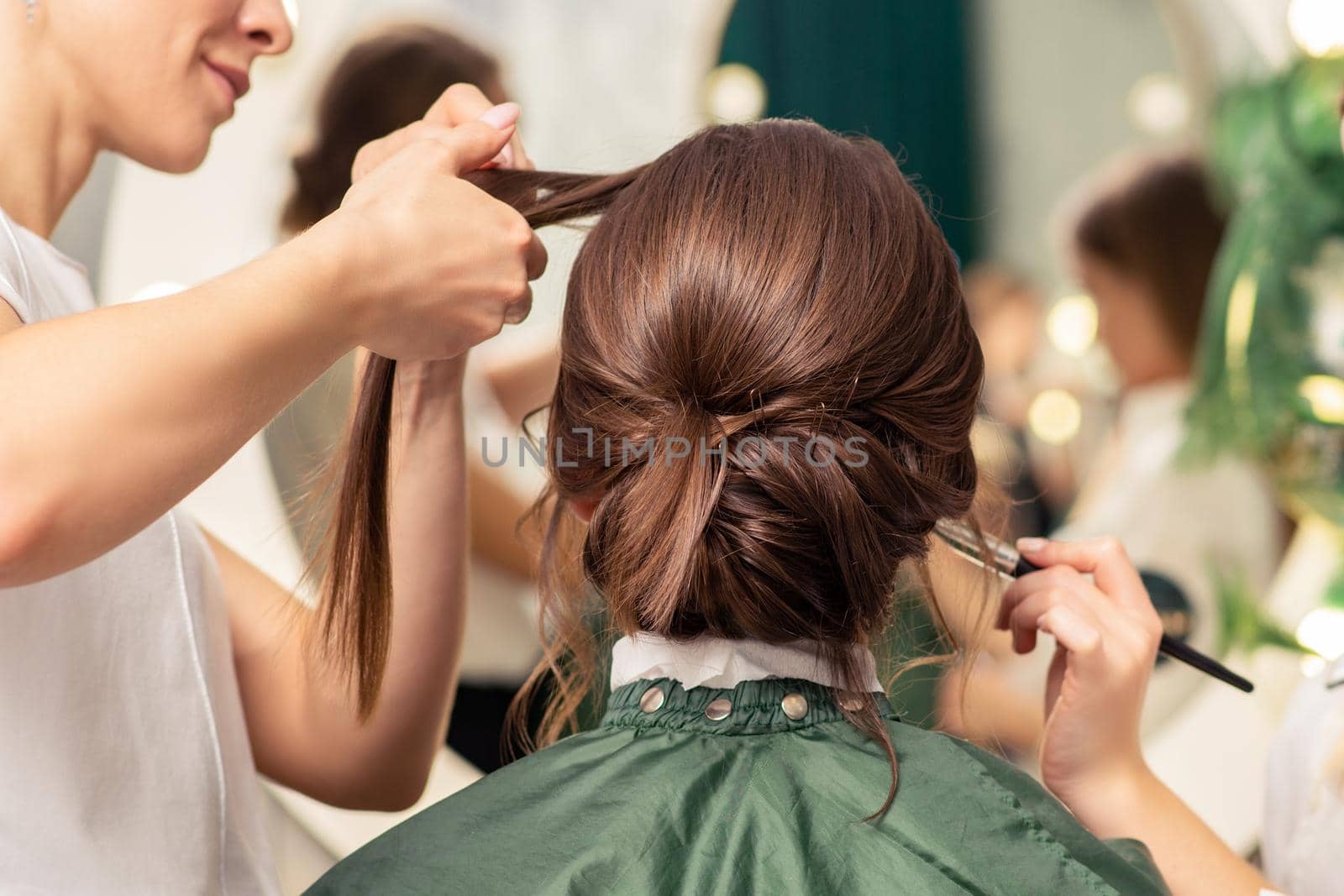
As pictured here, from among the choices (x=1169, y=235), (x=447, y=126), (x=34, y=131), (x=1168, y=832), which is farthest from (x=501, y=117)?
(x=1169, y=235)

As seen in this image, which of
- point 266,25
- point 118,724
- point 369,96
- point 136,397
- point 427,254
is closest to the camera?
point 136,397

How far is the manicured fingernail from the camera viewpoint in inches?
26.5

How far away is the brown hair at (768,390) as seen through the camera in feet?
1.96

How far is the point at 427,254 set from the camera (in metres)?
0.54

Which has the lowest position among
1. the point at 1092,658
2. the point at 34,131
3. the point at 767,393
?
the point at 1092,658

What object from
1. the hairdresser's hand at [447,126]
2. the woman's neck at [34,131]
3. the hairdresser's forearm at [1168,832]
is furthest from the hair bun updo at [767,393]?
the woman's neck at [34,131]

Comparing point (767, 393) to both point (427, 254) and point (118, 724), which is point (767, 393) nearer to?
point (427, 254)

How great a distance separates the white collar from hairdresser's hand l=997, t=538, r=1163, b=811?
0.54ft

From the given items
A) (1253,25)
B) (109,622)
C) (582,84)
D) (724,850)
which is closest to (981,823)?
(724,850)

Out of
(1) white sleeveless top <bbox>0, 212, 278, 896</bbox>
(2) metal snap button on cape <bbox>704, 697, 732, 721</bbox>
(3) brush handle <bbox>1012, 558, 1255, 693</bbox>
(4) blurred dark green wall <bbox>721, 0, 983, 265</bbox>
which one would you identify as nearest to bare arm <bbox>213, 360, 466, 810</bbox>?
(1) white sleeveless top <bbox>0, 212, 278, 896</bbox>

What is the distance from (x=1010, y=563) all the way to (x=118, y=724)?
22.6 inches

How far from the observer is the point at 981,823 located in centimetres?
59

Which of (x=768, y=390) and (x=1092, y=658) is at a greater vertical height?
(x=768, y=390)

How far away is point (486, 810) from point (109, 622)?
0.25 meters
